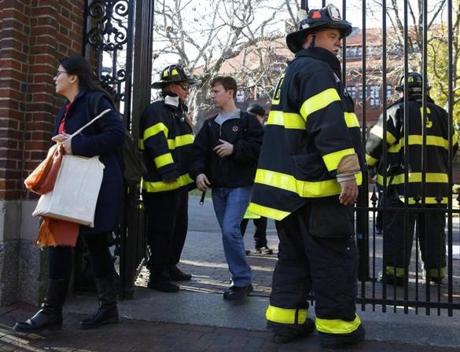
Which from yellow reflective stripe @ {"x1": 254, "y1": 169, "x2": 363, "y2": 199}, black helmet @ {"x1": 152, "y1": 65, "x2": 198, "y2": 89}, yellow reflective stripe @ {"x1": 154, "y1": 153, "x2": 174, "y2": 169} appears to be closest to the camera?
yellow reflective stripe @ {"x1": 254, "y1": 169, "x2": 363, "y2": 199}

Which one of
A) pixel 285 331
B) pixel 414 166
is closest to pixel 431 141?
pixel 414 166

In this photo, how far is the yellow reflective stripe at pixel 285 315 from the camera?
366cm

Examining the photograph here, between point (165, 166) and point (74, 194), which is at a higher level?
point (165, 166)

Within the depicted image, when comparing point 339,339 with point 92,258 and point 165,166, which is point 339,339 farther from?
point 165,166

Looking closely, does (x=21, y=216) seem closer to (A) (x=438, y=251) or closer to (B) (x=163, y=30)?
(A) (x=438, y=251)

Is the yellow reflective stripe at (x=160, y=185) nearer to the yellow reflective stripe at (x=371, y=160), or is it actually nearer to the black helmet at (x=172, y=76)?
the black helmet at (x=172, y=76)

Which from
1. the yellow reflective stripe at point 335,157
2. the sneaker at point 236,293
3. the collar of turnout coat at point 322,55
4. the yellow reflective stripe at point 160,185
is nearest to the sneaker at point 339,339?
the yellow reflective stripe at point 335,157

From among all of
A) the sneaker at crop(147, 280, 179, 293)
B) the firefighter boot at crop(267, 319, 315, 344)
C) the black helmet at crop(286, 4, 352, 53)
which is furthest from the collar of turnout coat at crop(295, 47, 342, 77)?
the sneaker at crop(147, 280, 179, 293)

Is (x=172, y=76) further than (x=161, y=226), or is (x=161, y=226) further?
(x=172, y=76)

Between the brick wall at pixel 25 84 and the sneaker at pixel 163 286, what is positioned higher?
the brick wall at pixel 25 84

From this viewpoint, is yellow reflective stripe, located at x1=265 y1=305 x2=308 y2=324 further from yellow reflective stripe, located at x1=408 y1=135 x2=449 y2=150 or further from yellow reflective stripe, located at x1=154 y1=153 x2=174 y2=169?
yellow reflective stripe, located at x1=408 y1=135 x2=449 y2=150

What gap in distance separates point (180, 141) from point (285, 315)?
2.30 m

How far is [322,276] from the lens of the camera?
11.4 ft

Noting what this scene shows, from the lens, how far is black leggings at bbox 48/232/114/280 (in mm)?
3879
